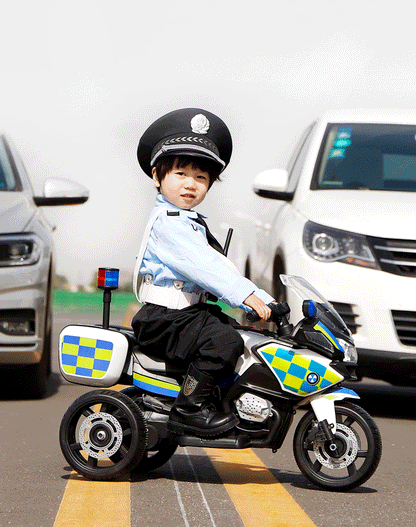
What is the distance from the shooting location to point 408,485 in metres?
5.14

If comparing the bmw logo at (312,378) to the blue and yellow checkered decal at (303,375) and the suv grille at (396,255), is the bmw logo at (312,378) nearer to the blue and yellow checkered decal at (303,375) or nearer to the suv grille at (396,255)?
the blue and yellow checkered decal at (303,375)

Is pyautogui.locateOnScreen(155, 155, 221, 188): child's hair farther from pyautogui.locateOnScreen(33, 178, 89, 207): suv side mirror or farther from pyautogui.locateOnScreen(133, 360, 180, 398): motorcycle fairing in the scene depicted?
pyautogui.locateOnScreen(33, 178, 89, 207): suv side mirror

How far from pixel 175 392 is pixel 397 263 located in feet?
10.0

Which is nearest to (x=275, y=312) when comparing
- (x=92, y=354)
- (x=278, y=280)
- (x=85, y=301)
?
(x=92, y=354)

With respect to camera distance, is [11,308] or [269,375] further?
[11,308]

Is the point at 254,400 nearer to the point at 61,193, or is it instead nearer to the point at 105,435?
the point at 105,435

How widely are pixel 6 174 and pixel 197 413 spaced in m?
4.58

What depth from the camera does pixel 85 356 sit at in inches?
197

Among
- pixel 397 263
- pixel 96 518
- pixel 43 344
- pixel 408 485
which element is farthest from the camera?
pixel 43 344

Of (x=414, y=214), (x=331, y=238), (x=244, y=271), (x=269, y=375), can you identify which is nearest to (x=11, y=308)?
(x=331, y=238)

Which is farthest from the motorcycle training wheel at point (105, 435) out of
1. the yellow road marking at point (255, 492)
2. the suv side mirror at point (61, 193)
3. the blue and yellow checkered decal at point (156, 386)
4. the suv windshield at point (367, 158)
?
the suv windshield at point (367, 158)

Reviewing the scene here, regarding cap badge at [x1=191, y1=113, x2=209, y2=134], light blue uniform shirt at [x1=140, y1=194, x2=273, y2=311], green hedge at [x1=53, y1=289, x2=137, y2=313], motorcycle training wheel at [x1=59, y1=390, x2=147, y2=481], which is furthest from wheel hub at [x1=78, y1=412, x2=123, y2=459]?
green hedge at [x1=53, y1=289, x2=137, y2=313]

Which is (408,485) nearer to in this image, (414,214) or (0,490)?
(0,490)

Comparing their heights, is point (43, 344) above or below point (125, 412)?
below
